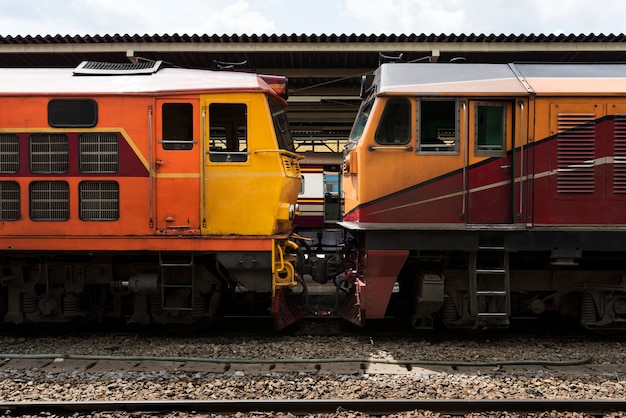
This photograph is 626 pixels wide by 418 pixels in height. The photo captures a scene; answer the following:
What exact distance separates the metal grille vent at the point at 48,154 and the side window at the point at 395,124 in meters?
4.41

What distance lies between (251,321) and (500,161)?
470 cm

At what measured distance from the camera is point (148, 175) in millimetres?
6797

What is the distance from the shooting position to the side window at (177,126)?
6809 mm

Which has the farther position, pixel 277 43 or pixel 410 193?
pixel 277 43

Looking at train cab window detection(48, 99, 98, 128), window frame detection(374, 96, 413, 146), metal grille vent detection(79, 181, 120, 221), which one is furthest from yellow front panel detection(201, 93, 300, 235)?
train cab window detection(48, 99, 98, 128)

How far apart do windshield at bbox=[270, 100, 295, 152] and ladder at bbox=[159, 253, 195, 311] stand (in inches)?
83.9

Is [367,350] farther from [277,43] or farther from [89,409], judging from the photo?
[277,43]

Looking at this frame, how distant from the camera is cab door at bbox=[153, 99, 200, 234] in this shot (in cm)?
679

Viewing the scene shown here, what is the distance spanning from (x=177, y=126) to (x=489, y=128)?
14.3 ft

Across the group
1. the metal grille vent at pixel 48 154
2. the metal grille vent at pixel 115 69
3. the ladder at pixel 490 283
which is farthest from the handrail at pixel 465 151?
the metal grille vent at pixel 48 154

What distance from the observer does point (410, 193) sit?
6.77m

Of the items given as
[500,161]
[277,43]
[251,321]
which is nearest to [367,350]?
[251,321]

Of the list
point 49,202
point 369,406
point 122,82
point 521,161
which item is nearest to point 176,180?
point 122,82

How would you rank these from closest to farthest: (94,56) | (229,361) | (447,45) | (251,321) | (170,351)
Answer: (229,361) < (170,351) < (251,321) < (447,45) < (94,56)
